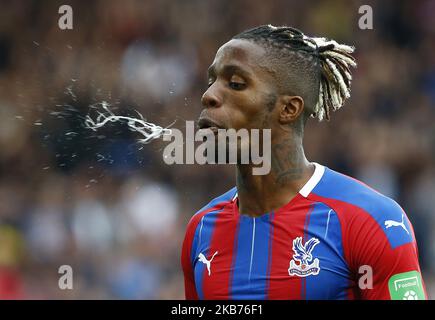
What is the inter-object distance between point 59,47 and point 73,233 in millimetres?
2538

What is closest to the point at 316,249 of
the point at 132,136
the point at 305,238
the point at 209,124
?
the point at 305,238

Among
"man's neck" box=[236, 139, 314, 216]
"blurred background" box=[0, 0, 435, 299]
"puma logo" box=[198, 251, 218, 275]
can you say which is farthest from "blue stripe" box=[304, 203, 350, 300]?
"blurred background" box=[0, 0, 435, 299]

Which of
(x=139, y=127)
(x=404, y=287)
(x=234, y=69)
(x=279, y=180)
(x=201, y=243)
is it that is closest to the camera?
(x=404, y=287)

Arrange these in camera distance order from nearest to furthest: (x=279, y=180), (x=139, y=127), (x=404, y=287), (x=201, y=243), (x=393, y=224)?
(x=404, y=287)
(x=393, y=224)
(x=279, y=180)
(x=201, y=243)
(x=139, y=127)

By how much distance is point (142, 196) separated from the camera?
9.05 meters

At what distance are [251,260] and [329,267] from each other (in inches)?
15.7

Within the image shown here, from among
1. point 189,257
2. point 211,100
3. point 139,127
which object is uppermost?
point 139,127

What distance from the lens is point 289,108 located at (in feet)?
12.9

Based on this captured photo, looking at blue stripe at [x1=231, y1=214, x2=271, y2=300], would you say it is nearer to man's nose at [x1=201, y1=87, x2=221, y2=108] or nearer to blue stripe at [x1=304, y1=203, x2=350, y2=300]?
blue stripe at [x1=304, y1=203, x2=350, y2=300]

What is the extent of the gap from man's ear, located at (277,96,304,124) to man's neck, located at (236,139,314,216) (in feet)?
0.35

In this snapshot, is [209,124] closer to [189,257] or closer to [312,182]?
[312,182]

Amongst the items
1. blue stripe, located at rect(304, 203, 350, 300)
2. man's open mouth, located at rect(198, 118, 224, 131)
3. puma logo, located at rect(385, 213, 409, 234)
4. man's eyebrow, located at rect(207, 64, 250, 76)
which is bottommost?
blue stripe, located at rect(304, 203, 350, 300)

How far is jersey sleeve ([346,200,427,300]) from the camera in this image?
3.51 m

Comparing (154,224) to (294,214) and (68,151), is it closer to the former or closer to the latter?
(68,151)
